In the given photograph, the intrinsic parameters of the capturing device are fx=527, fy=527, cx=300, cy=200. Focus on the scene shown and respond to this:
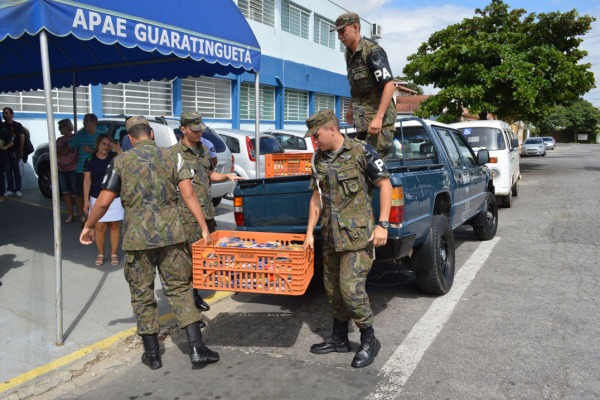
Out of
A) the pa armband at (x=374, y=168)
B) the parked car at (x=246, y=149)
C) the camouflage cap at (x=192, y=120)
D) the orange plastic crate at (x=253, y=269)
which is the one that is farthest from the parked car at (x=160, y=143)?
the pa armband at (x=374, y=168)

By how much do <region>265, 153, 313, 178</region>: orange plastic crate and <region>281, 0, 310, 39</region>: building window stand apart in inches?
630

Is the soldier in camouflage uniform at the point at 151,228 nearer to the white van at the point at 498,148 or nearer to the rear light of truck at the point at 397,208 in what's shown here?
the rear light of truck at the point at 397,208

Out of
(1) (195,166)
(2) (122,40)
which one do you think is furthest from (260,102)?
(1) (195,166)

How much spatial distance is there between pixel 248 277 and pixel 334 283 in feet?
2.15

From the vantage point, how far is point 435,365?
12.8 ft

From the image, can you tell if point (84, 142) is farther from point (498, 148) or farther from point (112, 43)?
point (498, 148)

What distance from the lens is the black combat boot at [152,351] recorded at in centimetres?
402

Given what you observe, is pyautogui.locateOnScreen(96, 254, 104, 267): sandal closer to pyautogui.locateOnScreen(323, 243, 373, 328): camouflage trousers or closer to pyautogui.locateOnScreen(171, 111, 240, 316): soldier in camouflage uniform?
pyautogui.locateOnScreen(171, 111, 240, 316): soldier in camouflage uniform

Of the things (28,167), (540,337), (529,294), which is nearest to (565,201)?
(529,294)

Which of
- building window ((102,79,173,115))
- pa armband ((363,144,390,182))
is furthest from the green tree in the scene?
pa armband ((363,144,390,182))

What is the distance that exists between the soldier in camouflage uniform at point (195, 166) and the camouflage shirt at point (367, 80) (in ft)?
4.57

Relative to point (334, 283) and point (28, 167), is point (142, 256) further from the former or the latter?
point (28, 167)

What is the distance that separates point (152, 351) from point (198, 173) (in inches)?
66.9

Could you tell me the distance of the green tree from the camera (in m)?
18.7
